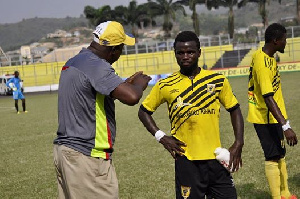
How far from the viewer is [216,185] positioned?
4.78m

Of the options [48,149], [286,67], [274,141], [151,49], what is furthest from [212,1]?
[274,141]

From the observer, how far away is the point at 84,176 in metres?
4.15

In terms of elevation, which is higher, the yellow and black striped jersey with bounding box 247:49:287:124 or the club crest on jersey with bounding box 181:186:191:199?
the yellow and black striped jersey with bounding box 247:49:287:124

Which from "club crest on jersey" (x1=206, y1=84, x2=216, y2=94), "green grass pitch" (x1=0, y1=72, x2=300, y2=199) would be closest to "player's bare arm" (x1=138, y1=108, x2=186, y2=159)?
"club crest on jersey" (x1=206, y1=84, x2=216, y2=94)

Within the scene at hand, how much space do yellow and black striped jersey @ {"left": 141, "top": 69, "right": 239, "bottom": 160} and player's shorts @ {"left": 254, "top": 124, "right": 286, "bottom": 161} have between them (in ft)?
5.52

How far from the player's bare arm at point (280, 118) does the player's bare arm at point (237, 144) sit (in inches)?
43.3

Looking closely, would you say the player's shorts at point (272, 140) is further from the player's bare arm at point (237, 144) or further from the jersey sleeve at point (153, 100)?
the jersey sleeve at point (153, 100)

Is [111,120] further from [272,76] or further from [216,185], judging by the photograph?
[272,76]

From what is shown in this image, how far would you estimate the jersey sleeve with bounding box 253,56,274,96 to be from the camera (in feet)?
19.4

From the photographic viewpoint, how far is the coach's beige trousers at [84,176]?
415 centimetres

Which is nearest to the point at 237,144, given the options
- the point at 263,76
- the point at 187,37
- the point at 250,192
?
the point at 187,37

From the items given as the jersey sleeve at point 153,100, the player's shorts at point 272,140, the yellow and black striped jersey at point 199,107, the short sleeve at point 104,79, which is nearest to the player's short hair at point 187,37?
the yellow and black striped jersey at point 199,107

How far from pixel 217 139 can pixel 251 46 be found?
47713mm

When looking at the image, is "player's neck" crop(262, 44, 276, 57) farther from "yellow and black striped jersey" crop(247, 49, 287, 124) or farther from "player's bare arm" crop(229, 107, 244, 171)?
"player's bare arm" crop(229, 107, 244, 171)
